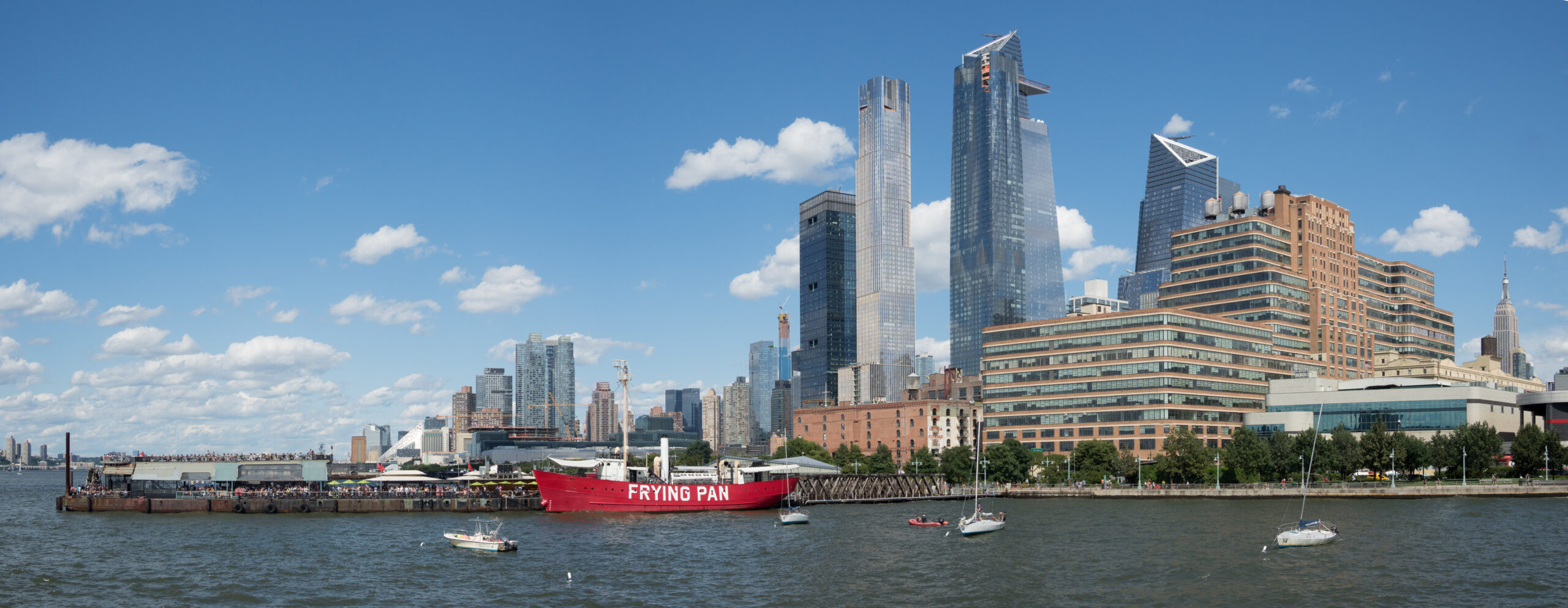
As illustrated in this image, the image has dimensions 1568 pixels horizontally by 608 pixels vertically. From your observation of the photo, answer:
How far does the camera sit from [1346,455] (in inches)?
7008

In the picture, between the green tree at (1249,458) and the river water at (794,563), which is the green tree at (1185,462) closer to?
the green tree at (1249,458)

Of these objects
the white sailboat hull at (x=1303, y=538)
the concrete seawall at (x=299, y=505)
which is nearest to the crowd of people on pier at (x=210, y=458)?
the concrete seawall at (x=299, y=505)

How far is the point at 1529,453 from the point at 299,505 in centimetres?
17238

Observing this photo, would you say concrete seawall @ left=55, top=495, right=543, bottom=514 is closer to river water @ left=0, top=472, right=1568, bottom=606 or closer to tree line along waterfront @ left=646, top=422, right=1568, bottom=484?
river water @ left=0, top=472, right=1568, bottom=606

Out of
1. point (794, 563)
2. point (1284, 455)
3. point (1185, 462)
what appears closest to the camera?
point (794, 563)

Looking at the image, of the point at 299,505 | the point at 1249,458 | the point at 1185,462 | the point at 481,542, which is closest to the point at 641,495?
the point at 299,505

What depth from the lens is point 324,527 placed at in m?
120

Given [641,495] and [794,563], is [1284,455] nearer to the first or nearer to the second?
[641,495]

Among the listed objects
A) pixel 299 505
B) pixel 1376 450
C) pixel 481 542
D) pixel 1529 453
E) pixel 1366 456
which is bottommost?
pixel 299 505

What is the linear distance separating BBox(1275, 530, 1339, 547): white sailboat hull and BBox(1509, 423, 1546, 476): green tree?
331ft

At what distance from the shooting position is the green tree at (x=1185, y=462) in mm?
182000

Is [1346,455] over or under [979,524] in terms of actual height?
over

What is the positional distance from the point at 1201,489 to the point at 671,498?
272 feet

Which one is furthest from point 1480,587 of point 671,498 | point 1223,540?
point 671,498
